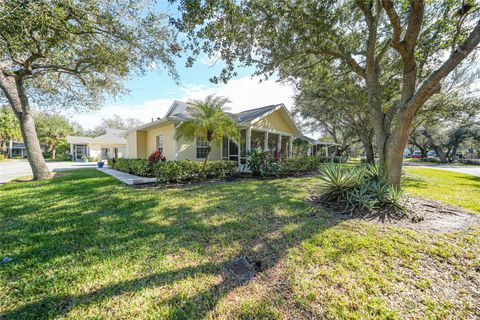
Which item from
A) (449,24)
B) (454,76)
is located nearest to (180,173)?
(449,24)

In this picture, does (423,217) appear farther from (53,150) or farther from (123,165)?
(53,150)

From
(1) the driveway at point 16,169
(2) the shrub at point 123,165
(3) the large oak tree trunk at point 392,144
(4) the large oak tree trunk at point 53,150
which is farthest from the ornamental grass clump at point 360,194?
(4) the large oak tree trunk at point 53,150

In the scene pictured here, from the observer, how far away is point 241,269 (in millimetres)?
2840

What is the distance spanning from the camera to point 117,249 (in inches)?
129

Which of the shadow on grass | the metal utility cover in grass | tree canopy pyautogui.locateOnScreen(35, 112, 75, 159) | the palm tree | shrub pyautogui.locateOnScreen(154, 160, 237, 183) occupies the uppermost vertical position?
tree canopy pyautogui.locateOnScreen(35, 112, 75, 159)

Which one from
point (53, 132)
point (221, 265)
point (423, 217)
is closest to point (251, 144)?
point (423, 217)

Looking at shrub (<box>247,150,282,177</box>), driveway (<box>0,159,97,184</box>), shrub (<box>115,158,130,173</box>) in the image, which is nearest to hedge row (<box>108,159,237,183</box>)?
shrub (<box>247,150,282,177</box>)

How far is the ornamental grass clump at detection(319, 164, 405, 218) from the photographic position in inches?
203

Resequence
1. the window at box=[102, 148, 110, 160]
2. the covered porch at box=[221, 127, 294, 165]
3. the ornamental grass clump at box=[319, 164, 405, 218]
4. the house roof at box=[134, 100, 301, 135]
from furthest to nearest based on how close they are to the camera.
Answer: the window at box=[102, 148, 110, 160], the covered porch at box=[221, 127, 294, 165], the house roof at box=[134, 100, 301, 135], the ornamental grass clump at box=[319, 164, 405, 218]

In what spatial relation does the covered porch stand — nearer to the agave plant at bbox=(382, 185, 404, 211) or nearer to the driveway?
the agave plant at bbox=(382, 185, 404, 211)

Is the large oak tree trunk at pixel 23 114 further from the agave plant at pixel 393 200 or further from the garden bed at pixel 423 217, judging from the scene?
the agave plant at pixel 393 200

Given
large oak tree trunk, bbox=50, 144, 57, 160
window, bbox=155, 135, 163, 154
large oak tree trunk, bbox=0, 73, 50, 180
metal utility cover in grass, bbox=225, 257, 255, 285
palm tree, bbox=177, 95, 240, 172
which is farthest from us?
large oak tree trunk, bbox=50, 144, 57, 160

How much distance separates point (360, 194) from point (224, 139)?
988 centimetres

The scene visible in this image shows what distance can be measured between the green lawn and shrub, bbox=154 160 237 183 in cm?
Result: 356
